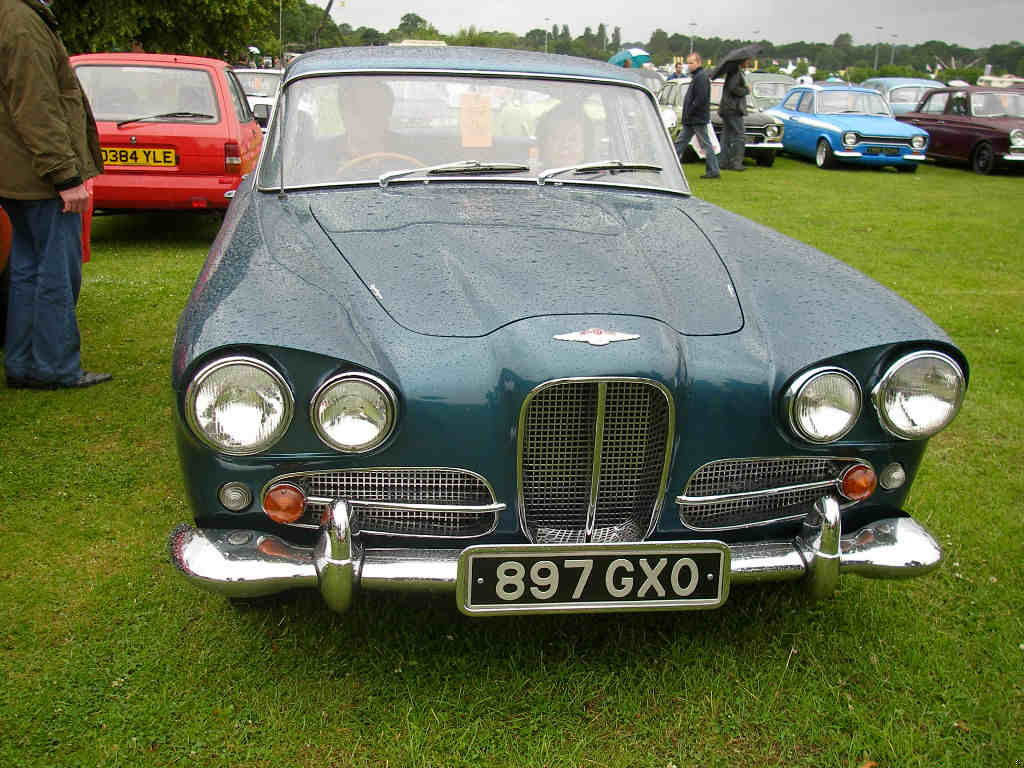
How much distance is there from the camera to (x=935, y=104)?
1762cm

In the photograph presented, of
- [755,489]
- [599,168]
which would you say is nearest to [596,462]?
[755,489]

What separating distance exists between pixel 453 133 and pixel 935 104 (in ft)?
55.6

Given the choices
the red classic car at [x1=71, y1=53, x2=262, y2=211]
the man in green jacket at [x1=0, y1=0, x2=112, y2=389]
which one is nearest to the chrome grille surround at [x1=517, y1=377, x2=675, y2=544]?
the man in green jacket at [x1=0, y1=0, x2=112, y2=389]

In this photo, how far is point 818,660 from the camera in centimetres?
265

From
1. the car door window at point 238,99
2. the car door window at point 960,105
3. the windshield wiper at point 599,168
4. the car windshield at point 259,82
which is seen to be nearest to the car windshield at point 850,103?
the car door window at point 960,105

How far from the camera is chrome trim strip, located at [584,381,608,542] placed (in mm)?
2205

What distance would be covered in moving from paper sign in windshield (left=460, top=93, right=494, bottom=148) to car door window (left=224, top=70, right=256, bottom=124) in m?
4.89

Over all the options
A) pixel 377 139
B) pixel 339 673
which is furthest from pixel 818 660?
pixel 377 139

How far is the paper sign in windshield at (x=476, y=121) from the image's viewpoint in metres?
3.54

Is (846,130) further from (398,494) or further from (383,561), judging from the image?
(383,561)

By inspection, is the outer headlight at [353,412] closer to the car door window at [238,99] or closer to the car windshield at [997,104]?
the car door window at [238,99]

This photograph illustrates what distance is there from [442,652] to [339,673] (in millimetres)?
290

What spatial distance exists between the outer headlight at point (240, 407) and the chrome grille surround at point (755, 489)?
1024mm

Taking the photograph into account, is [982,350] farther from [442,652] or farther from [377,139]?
[442,652]
